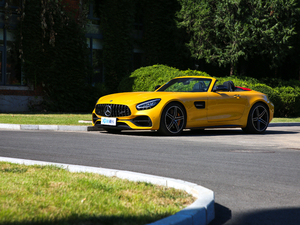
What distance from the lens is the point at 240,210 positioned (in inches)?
157

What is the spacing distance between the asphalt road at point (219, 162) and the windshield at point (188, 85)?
192cm

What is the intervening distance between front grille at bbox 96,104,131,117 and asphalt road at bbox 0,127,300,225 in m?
1.16

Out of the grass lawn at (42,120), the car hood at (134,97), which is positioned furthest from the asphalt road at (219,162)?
the grass lawn at (42,120)

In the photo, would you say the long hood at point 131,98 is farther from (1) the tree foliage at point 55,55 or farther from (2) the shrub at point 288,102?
(2) the shrub at point 288,102

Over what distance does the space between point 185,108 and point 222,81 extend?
8.30 meters

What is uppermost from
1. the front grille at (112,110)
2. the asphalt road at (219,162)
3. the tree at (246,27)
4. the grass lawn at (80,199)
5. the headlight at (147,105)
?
the tree at (246,27)

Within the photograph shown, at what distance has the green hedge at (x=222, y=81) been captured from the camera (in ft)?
61.0

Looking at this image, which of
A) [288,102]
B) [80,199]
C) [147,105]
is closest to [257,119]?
[147,105]

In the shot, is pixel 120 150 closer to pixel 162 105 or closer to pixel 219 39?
pixel 162 105

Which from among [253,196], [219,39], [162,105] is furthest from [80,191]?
[219,39]

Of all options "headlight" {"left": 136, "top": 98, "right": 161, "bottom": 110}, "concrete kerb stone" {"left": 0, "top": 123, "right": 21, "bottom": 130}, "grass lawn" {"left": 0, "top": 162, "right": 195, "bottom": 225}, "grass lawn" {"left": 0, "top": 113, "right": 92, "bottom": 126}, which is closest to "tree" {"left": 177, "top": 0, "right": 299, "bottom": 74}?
"grass lawn" {"left": 0, "top": 113, "right": 92, "bottom": 126}

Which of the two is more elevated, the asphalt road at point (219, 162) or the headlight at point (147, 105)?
the headlight at point (147, 105)

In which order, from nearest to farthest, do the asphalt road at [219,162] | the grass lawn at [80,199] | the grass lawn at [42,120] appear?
1. the grass lawn at [80,199]
2. the asphalt road at [219,162]
3. the grass lawn at [42,120]

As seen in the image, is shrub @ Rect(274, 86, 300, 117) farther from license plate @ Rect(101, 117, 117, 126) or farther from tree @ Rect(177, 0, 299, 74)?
license plate @ Rect(101, 117, 117, 126)
